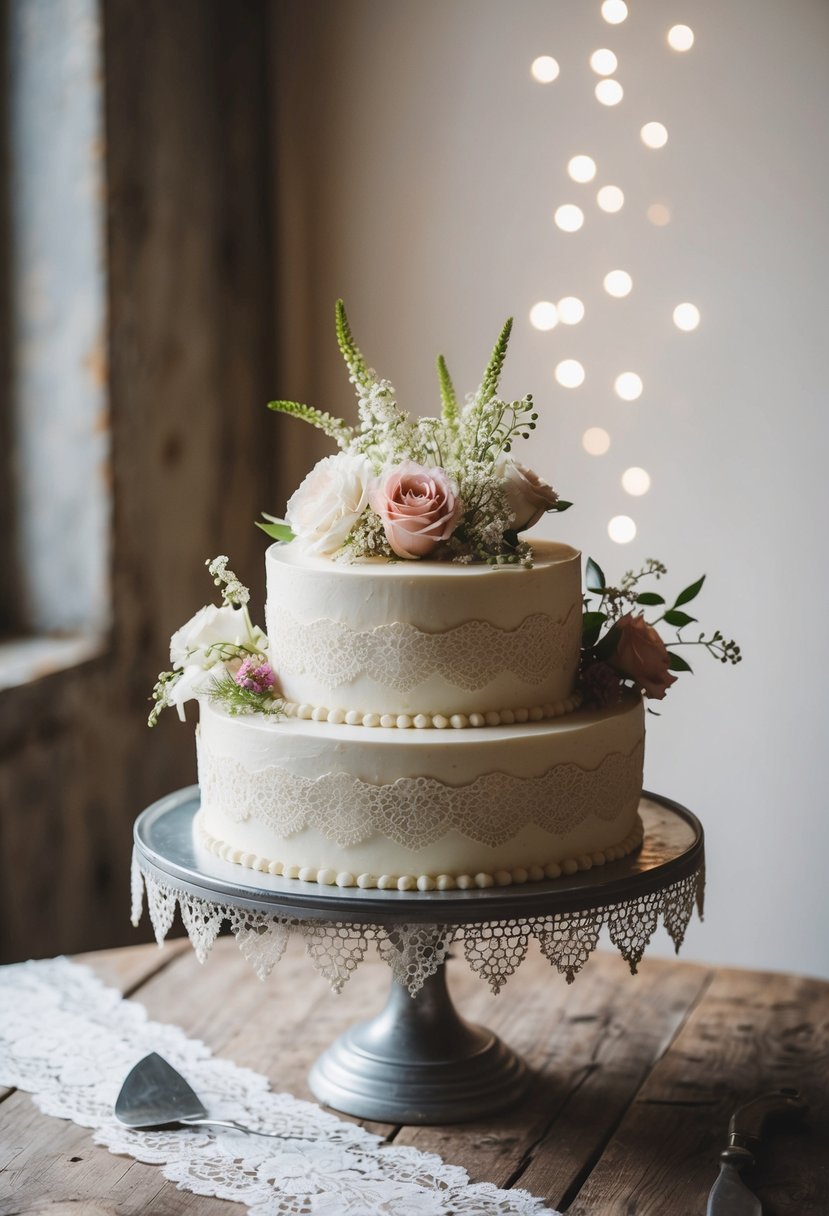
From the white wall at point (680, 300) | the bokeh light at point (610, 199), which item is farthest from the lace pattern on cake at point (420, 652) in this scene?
the bokeh light at point (610, 199)

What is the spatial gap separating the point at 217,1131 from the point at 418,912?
0.43m

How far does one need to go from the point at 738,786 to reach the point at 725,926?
1.07 feet

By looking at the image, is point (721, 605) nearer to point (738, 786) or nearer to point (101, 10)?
point (738, 786)

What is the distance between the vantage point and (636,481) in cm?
309

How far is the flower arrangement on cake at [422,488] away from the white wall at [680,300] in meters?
1.19

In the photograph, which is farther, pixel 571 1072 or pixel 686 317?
pixel 686 317

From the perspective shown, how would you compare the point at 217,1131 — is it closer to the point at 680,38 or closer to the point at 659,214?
the point at 659,214

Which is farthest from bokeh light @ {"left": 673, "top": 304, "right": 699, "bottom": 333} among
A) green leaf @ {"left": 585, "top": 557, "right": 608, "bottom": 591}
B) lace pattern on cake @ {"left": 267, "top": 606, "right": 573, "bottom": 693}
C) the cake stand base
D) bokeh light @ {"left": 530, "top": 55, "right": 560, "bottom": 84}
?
the cake stand base

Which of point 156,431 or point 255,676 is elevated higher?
point 156,431

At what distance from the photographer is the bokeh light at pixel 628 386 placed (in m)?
3.06

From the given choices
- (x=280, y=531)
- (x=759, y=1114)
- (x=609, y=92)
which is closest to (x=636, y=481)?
(x=609, y=92)

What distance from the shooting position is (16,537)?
3.27m

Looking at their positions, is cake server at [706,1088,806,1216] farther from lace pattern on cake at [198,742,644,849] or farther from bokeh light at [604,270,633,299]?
bokeh light at [604,270,633,299]

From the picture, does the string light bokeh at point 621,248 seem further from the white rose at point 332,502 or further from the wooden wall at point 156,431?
the white rose at point 332,502
